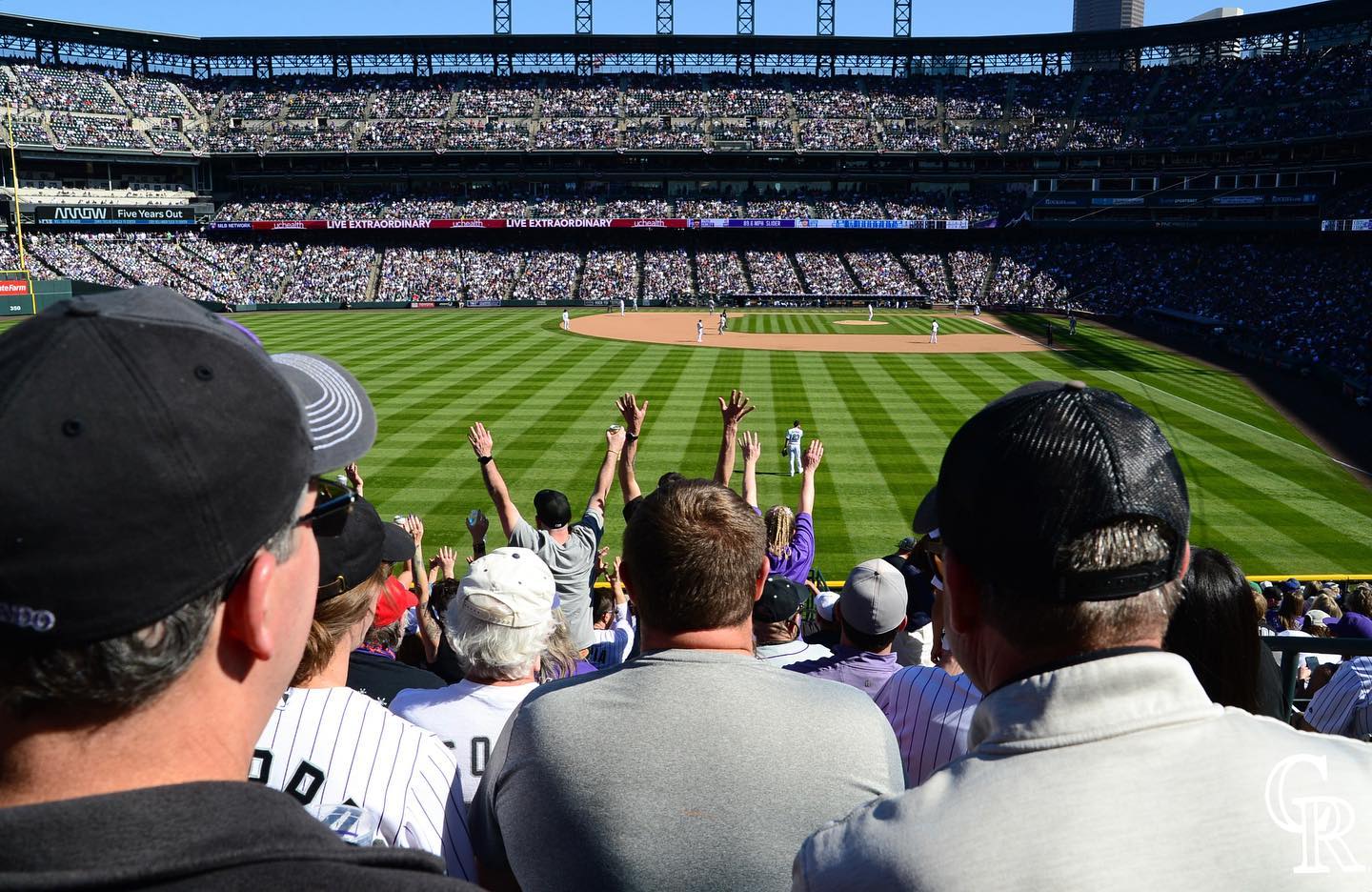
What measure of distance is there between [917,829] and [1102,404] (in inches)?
41.8

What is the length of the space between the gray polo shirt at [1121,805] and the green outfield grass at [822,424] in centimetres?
1540

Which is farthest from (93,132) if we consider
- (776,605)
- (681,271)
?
(776,605)

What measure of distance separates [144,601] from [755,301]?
2694 inches

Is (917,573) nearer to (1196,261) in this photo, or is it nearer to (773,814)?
(773,814)

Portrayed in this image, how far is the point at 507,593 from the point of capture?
418cm

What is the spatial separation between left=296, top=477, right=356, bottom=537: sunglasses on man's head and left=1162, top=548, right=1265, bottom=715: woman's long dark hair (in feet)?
10.1

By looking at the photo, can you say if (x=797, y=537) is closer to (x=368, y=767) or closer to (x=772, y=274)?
(x=368, y=767)

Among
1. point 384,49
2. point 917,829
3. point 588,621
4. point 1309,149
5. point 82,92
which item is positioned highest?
point 384,49

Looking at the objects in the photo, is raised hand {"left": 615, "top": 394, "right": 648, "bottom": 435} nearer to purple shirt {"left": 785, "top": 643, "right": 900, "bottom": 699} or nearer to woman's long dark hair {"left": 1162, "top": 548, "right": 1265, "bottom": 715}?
purple shirt {"left": 785, "top": 643, "right": 900, "bottom": 699}

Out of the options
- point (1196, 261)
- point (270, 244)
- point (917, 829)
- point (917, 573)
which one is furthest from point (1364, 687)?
point (270, 244)

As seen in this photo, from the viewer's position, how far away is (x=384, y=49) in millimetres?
87188

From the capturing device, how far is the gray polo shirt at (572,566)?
299 inches

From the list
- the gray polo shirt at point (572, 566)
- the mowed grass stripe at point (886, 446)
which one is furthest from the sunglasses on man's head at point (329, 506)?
the mowed grass stripe at point (886, 446)

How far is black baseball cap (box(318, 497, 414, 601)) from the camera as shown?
12.7ft
